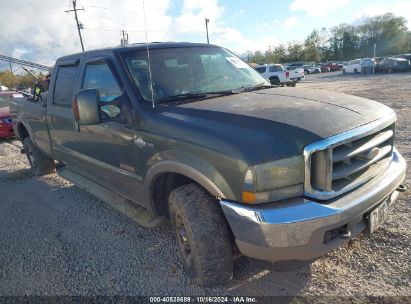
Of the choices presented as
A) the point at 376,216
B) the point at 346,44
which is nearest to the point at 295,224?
the point at 376,216

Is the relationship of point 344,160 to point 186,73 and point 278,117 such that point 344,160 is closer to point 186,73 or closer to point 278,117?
point 278,117

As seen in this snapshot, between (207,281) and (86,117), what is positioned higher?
(86,117)

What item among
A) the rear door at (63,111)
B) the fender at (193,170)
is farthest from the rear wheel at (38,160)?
the fender at (193,170)

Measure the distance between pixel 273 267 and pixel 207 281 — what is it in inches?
20.9

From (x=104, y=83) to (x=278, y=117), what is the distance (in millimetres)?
1959

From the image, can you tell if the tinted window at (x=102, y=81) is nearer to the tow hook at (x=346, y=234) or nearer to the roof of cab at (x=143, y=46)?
the roof of cab at (x=143, y=46)

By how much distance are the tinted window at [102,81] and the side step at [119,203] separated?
1.09 metres

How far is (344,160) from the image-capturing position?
2465mm

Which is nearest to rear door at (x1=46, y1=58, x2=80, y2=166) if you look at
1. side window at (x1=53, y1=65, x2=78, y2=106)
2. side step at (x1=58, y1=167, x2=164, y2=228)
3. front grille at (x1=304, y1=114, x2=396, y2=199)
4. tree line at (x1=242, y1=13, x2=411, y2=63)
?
side window at (x1=53, y1=65, x2=78, y2=106)

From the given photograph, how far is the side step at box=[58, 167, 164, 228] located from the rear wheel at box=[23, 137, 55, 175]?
65.9 inches

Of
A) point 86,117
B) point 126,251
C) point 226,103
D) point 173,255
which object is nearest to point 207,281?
point 173,255

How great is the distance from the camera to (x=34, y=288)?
9.98ft

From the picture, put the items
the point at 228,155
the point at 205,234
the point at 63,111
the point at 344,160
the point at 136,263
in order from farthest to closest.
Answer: the point at 63,111
the point at 136,263
the point at 205,234
the point at 344,160
the point at 228,155

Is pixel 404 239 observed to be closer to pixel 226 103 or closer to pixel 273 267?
Result: pixel 273 267
